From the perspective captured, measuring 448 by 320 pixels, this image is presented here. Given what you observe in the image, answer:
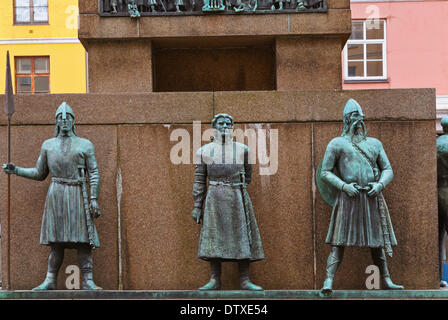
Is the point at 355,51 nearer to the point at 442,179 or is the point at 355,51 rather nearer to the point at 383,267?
the point at 442,179

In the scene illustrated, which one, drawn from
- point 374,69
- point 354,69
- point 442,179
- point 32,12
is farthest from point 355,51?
point 442,179

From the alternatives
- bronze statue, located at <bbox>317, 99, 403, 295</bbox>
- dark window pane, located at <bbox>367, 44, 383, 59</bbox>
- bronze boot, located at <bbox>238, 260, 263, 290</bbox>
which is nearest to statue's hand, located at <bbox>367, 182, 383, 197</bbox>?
bronze statue, located at <bbox>317, 99, 403, 295</bbox>

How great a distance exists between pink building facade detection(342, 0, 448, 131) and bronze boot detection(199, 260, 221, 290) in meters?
18.7

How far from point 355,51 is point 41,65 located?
10584mm

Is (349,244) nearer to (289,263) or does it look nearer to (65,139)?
(289,263)

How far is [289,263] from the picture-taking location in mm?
11977

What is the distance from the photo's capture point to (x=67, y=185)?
37.3ft

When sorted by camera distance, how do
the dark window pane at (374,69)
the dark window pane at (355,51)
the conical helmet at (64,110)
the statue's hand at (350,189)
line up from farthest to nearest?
the dark window pane at (374,69)
the dark window pane at (355,51)
the conical helmet at (64,110)
the statue's hand at (350,189)

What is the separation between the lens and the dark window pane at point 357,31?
2955 centimetres

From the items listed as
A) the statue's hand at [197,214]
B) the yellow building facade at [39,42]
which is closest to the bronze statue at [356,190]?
the statue's hand at [197,214]

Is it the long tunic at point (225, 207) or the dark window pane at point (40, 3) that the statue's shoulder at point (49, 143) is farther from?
the dark window pane at point (40, 3)

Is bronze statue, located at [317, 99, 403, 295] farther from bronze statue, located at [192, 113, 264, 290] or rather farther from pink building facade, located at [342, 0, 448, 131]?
pink building facade, located at [342, 0, 448, 131]
